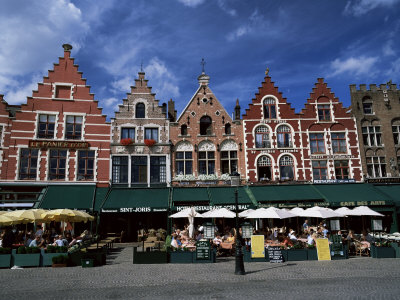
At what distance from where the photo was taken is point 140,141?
24.1m

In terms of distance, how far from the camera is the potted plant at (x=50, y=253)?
1348 cm

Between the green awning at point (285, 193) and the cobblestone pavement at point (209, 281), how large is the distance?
7722mm

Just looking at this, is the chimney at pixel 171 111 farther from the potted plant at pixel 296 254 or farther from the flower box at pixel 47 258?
the potted plant at pixel 296 254

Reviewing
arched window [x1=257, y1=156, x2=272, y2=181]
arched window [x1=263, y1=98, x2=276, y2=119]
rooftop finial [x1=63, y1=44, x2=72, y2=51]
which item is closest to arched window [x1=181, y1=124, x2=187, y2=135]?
arched window [x1=257, y1=156, x2=272, y2=181]

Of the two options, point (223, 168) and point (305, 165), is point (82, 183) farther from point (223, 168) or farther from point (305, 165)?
point (305, 165)

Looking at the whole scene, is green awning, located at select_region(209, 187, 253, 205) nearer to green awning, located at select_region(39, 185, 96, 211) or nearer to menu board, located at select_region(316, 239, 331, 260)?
menu board, located at select_region(316, 239, 331, 260)

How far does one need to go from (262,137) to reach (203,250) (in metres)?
12.9

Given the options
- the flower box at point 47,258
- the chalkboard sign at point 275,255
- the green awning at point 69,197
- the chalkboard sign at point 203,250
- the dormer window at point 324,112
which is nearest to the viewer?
the flower box at point 47,258

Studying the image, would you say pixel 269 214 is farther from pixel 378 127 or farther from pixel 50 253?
pixel 378 127

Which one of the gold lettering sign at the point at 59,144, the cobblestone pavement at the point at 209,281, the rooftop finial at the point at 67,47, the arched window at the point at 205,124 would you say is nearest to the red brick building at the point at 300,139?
the arched window at the point at 205,124

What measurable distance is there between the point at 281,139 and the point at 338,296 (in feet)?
58.3

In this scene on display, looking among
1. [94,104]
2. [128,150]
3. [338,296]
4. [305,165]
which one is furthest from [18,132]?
[338,296]

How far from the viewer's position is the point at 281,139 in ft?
81.9

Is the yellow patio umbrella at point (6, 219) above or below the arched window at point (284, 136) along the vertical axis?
below
